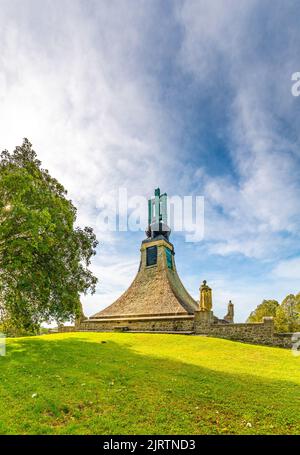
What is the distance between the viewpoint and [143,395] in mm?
6855

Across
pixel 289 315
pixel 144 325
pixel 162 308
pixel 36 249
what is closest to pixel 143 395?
pixel 36 249

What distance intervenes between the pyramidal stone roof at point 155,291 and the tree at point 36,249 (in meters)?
11.1

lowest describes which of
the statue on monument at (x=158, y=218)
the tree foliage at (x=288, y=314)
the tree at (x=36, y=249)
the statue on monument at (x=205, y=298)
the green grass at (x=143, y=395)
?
the tree foliage at (x=288, y=314)

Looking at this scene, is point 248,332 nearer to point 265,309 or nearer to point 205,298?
point 205,298

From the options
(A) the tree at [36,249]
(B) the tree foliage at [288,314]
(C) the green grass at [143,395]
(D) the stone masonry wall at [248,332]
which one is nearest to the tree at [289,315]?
(B) the tree foliage at [288,314]

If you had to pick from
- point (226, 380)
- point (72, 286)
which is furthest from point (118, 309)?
point (226, 380)

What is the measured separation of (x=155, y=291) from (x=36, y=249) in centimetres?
1785

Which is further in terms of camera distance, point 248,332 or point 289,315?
point 289,315

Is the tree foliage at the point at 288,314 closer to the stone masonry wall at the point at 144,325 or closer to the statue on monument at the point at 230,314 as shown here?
the statue on monument at the point at 230,314

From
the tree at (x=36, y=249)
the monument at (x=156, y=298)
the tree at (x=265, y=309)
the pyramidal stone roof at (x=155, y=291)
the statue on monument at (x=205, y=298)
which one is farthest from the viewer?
the tree at (x=265, y=309)

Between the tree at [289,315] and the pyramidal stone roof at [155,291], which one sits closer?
the pyramidal stone roof at [155,291]

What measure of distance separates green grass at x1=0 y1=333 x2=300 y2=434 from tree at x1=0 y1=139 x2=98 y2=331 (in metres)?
4.37

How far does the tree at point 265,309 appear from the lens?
39719mm
